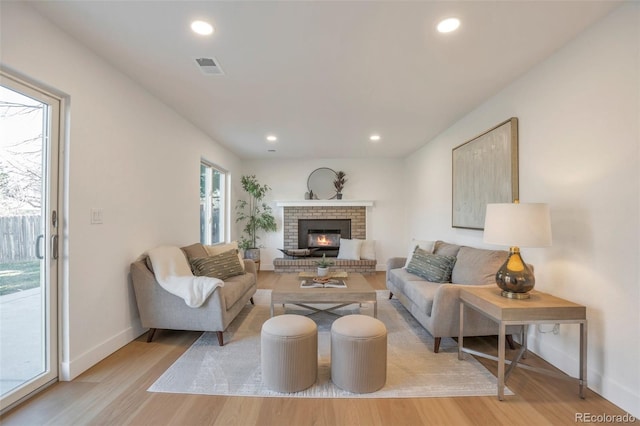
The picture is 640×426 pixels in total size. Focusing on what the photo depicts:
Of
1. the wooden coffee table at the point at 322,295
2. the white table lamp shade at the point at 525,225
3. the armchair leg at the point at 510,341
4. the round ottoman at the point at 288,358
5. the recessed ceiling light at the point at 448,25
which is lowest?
the armchair leg at the point at 510,341

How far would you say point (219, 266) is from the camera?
3273 mm

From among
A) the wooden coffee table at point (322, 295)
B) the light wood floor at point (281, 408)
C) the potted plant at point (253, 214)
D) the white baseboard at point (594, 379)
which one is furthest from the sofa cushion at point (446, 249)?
the potted plant at point (253, 214)

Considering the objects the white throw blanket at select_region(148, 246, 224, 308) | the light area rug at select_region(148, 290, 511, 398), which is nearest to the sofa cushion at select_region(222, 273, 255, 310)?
the white throw blanket at select_region(148, 246, 224, 308)

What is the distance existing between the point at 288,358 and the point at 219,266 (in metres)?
1.68

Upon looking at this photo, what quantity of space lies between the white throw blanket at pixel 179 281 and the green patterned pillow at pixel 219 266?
0.26 metres

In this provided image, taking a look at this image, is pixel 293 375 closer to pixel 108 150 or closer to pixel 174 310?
pixel 174 310

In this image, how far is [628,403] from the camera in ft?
5.68

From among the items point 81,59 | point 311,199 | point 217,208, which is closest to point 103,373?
point 81,59

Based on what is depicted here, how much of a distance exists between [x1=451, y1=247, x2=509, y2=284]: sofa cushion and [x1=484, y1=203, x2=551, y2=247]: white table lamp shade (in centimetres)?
76

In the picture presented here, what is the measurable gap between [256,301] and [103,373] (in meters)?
1.95

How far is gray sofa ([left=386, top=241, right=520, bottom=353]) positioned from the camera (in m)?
2.46

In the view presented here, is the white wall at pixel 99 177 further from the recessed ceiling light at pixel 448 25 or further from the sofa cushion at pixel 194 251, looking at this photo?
the recessed ceiling light at pixel 448 25

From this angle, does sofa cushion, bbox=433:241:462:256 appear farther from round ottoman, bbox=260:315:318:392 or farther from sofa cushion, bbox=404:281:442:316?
round ottoman, bbox=260:315:318:392

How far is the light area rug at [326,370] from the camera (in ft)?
6.38
